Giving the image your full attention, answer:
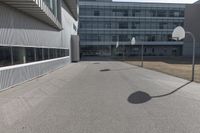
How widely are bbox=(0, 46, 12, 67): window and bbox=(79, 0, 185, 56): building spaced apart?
4913 cm

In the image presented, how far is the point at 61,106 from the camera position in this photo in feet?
19.9

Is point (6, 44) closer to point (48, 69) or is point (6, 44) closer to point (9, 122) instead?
point (9, 122)

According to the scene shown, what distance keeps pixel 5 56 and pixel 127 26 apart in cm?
5470

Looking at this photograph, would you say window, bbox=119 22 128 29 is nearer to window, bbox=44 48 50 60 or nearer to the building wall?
the building wall

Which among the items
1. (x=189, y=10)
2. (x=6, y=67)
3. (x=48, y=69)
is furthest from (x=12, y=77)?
(x=189, y=10)

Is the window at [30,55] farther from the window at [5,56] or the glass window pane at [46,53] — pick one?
the glass window pane at [46,53]

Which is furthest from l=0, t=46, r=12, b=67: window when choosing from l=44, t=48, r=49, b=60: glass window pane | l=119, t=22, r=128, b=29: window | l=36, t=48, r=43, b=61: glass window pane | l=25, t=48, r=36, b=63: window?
l=119, t=22, r=128, b=29: window

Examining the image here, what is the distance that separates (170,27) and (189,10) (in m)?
10.3

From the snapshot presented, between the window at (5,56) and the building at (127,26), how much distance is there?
161 ft

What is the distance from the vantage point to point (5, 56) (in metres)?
8.57

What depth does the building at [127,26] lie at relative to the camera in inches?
2275

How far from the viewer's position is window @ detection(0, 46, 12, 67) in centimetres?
830

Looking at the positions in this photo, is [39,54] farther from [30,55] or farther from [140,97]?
[140,97]

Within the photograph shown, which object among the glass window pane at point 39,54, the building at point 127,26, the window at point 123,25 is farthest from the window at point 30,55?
the window at point 123,25
